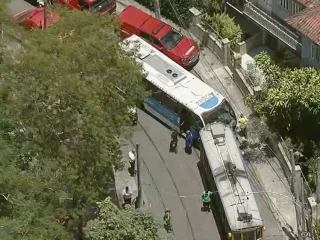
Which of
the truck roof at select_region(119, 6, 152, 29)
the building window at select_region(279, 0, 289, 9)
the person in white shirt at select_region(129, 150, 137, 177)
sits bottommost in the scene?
the person in white shirt at select_region(129, 150, 137, 177)

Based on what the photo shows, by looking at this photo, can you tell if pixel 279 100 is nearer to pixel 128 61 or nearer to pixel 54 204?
pixel 128 61

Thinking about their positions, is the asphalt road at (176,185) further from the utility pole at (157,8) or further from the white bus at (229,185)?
the utility pole at (157,8)

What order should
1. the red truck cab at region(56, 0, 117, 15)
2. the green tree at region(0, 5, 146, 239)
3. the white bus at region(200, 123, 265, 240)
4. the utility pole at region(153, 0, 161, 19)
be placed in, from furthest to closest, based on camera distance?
1. the red truck cab at region(56, 0, 117, 15)
2. the utility pole at region(153, 0, 161, 19)
3. the white bus at region(200, 123, 265, 240)
4. the green tree at region(0, 5, 146, 239)

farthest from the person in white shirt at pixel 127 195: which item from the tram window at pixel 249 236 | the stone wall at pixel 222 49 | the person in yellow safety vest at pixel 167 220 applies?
the stone wall at pixel 222 49

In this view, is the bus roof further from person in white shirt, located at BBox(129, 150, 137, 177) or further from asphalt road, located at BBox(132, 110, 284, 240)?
person in white shirt, located at BBox(129, 150, 137, 177)

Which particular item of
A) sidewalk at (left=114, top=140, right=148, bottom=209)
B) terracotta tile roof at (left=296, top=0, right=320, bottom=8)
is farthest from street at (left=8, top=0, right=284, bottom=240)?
terracotta tile roof at (left=296, top=0, right=320, bottom=8)

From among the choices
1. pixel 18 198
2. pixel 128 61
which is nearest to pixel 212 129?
pixel 128 61
